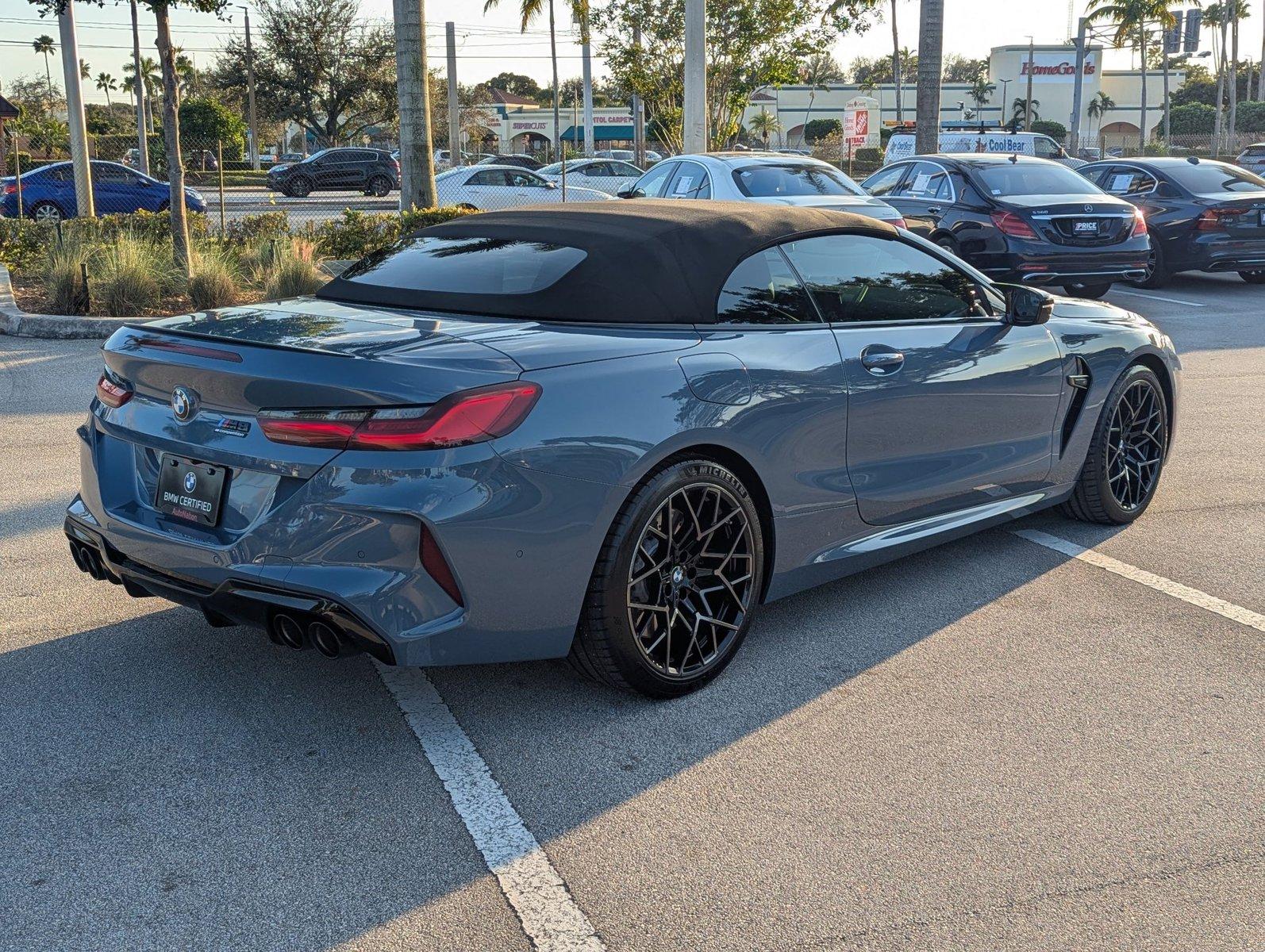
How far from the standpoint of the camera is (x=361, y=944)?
8.91 ft

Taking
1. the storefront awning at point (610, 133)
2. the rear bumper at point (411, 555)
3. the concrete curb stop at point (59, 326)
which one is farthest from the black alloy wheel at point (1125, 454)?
the storefront awning at point (610, 133)

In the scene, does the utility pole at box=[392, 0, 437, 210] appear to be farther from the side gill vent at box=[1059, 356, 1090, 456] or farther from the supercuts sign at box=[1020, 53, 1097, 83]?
the supercuts sign at box=[1020, 53, 1097, 83]

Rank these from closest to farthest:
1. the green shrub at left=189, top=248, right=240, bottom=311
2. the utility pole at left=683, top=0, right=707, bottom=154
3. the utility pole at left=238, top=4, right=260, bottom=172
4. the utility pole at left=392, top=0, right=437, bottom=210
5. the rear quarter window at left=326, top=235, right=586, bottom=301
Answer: the rear quarter window at left=326, top=235, right=586, bottom=301 < the green shrub at left=189, top=248, right=240, bottom=311 < the utility pole at left=392, top=0, right=437, bottom=210 < the utility pole at left=683, top=0, right=707, bottom=154 < the utility pole at left=238, top=4, right=260, bottom=172

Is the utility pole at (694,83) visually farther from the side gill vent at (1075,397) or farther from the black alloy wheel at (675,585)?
the black alloy wheel at (675,585)

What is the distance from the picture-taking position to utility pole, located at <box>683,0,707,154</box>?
18234mm

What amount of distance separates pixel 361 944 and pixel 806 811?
1191mm

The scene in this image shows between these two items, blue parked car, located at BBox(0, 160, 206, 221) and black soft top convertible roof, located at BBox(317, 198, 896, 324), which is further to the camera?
blue parked car, located at BBox(0, 160, 206, 221)

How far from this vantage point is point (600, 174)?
30984 mm

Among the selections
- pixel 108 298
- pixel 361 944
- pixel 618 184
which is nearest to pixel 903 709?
pixel 361 944

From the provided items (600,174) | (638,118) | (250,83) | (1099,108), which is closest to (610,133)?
(250,83)

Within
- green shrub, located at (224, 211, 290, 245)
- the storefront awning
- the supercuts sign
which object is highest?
the supercuts sign

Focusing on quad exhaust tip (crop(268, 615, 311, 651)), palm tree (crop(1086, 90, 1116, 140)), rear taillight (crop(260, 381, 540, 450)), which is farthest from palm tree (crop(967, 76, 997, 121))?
quad exhaust tip (crop(268, 615, 311, 651))

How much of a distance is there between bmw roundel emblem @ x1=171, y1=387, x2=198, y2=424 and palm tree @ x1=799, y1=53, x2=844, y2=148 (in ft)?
173

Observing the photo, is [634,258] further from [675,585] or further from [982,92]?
[982,92]
